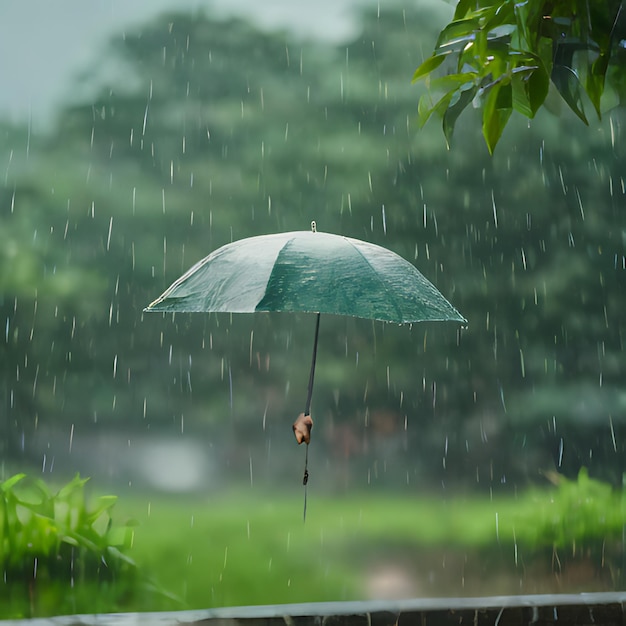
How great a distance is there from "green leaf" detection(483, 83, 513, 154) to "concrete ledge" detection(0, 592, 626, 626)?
4.96 ft

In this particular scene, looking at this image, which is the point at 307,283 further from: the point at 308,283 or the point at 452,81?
the point at 452,81

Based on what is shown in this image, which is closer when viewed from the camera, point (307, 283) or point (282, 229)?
point (307, 283)

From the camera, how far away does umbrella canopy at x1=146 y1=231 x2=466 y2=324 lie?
1698mm

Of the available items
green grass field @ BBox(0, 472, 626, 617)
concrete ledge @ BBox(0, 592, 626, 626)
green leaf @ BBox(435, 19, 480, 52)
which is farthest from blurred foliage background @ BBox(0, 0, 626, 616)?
green leaf @ BBox(435, 19, 480, 52)

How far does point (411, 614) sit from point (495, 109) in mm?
1586

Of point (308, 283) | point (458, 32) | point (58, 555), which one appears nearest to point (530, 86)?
point (458, 32)

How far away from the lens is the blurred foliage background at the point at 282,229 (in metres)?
5.05

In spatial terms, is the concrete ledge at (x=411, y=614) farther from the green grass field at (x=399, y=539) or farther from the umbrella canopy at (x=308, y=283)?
the green grass field at (x=399, y=539)

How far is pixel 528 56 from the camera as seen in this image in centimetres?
164

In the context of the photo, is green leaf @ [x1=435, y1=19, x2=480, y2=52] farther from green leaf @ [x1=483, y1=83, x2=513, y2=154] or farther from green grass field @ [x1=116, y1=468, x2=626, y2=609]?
green grass field @ [x1=116, y1=468, x2=626, y2=609]

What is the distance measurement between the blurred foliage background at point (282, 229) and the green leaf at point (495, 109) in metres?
3.32

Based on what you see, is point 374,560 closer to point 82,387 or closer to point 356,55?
point 82,387

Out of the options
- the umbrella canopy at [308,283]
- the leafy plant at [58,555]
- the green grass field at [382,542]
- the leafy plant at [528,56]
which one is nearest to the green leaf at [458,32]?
the leafy plant at [528,56]

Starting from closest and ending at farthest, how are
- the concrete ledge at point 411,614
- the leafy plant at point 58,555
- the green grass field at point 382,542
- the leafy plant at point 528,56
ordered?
the leafy plant at point 528,56, the concrete ledge at point 411,614, the leafy plant at point 58,555, the green grass field at point 382,542
